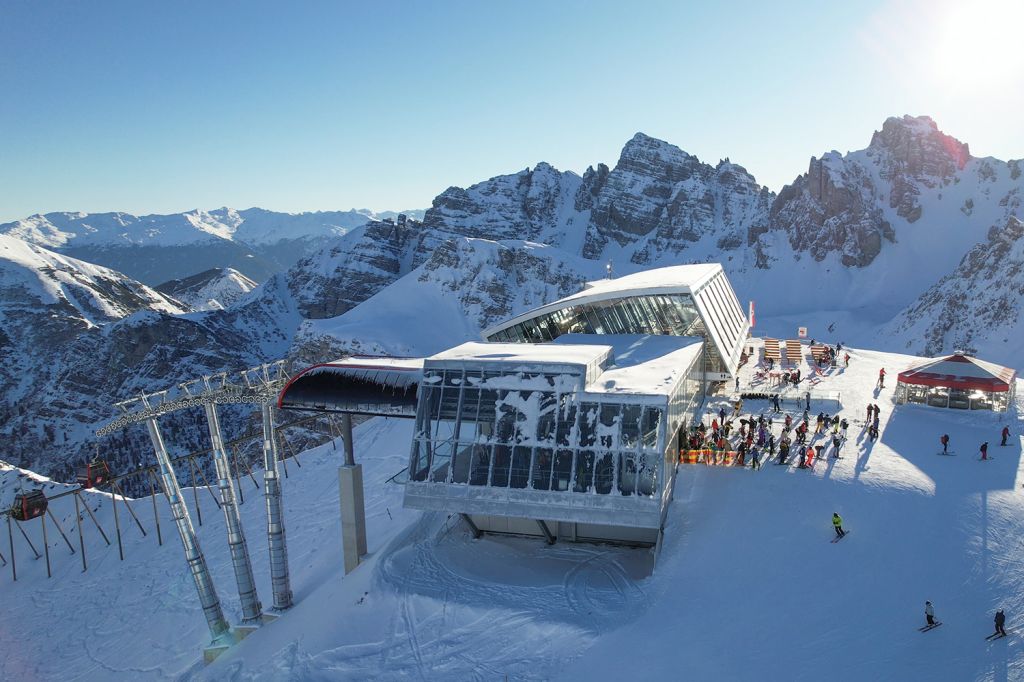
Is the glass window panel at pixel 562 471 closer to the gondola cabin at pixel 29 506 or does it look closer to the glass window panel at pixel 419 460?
the glass window panel at pixel 419 460

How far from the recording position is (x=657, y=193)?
16388cm

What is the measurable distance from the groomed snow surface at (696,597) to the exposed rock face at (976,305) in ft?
184

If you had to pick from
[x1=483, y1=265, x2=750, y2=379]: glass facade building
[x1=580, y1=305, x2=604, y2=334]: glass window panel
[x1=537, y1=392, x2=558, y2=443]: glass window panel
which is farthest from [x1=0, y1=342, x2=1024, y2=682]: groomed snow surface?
[x1=580, y1=305, x2=604, y2=334]: glass window panel

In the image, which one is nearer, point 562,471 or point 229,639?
point 562,471

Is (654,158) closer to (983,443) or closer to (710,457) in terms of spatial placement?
(983,443)

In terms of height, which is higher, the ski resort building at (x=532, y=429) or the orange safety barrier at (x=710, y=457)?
the ski resort building at (x=532, y=429)

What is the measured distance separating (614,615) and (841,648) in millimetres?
6419

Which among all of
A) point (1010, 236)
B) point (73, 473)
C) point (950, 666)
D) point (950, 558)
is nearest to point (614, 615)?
point (950, 666)

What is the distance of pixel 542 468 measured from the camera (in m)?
24.7

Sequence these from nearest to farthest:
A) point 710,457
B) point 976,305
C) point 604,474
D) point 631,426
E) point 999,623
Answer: point 999,623 → point 604,474 → point 631,426 → point 710,457 → point 976,305

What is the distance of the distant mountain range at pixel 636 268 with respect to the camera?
336 ft

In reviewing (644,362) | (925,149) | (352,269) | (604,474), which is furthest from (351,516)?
(352,269)

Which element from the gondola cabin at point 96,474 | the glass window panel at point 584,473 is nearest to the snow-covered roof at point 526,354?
the glass window panel at point 584,473

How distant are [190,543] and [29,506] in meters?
27.4
